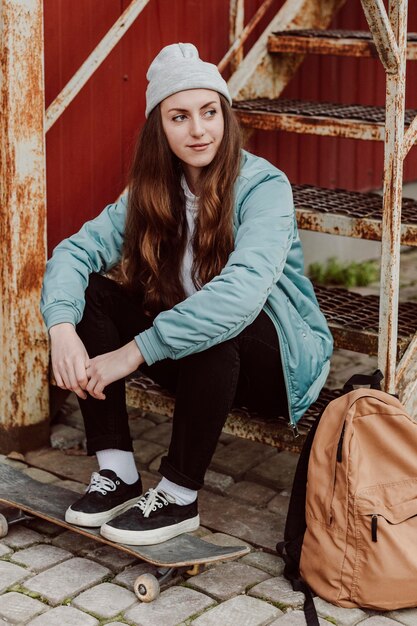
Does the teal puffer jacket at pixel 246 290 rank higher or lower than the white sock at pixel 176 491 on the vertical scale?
higher

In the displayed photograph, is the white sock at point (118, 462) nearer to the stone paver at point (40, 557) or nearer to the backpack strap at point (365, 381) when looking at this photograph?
the stone paver at point (40, 557)

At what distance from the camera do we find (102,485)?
3307 millimetres

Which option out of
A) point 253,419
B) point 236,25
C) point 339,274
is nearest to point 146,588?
point 253,419

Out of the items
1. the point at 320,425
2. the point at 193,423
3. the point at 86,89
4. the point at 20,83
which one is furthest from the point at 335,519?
the point at 86,89

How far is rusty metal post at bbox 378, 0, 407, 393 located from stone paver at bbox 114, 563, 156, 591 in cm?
96

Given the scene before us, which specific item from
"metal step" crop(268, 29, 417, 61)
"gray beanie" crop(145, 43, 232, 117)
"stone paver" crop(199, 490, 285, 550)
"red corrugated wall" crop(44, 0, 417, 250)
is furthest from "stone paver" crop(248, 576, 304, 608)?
"metal step" crop(268, 29, 417, 61)

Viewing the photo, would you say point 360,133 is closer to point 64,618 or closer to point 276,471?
point 276,471

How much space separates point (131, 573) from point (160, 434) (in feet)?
3.83

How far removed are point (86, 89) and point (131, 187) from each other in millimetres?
1269

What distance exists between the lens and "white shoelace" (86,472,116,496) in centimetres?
330

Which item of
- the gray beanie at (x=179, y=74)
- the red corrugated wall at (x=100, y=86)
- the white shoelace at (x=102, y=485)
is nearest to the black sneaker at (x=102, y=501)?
the white shoelace at (x=102, y=485)

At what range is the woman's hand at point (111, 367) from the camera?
310cm

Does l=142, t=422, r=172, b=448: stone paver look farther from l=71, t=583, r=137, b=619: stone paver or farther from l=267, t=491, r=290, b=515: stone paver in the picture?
l=71, t=583, r=137, b=619: stone paver

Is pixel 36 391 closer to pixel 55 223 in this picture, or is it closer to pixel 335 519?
pixel 55 223
